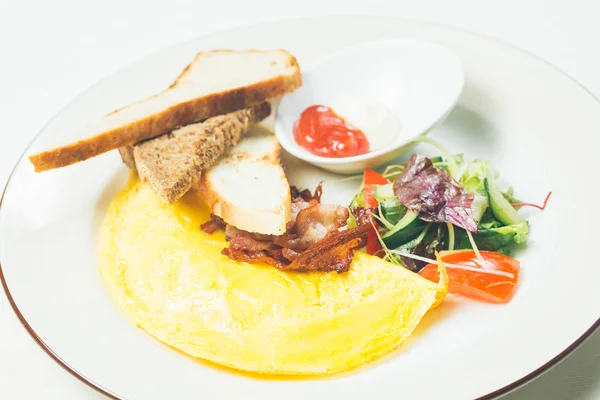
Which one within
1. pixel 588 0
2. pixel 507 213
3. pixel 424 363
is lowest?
pixel 424 363

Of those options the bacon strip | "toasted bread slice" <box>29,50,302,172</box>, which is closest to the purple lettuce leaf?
the bacon strip

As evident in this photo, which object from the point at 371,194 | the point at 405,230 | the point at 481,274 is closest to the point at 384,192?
the point at 371,194

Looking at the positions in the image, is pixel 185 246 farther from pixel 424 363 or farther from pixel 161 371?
pixel 424 363

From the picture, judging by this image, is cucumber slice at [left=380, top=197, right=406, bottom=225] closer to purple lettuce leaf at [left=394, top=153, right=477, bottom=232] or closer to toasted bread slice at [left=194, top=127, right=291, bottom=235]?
purple lettuce leaf at [left=394, top=153, right=477, bottom=232]

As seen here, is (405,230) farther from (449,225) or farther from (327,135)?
(327,135)

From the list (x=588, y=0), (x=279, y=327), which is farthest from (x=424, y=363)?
(x=588, y=0)
